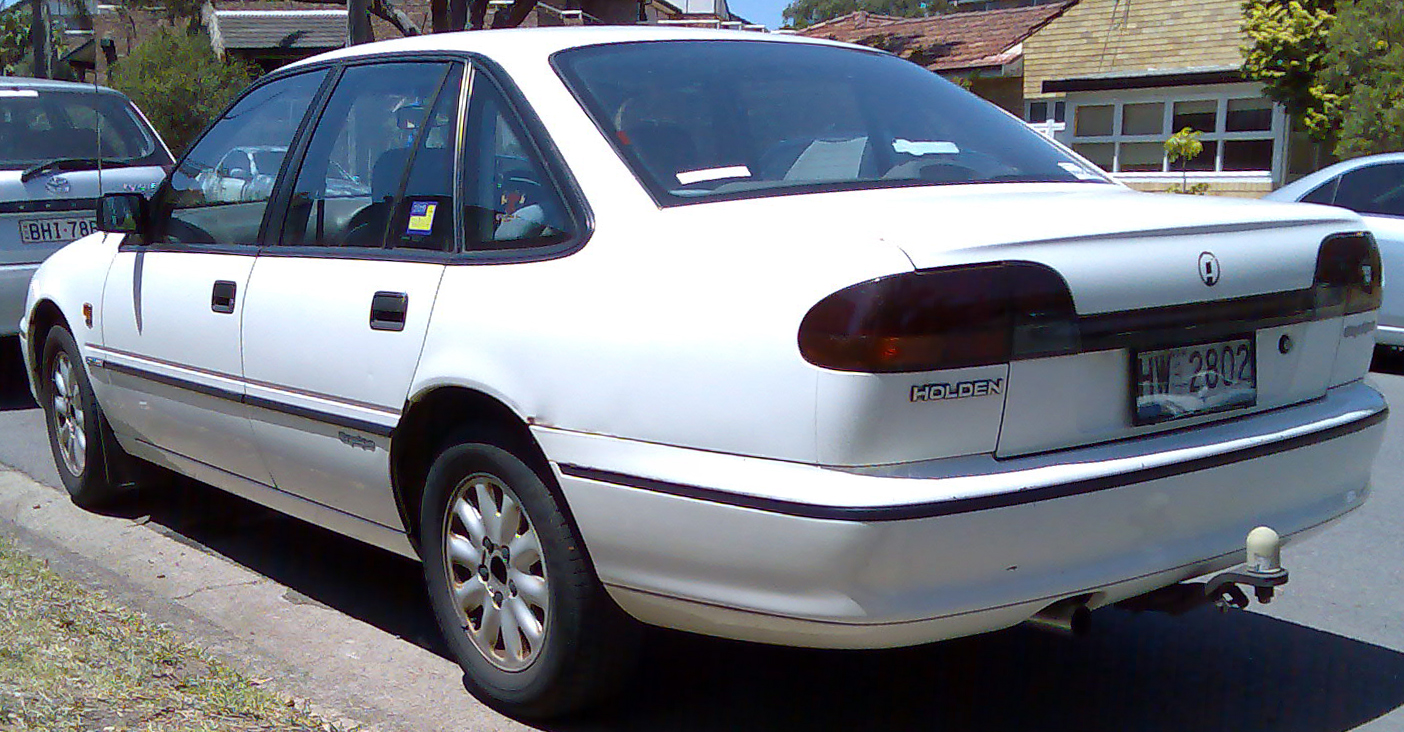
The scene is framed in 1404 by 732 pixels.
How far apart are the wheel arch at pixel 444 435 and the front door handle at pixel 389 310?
23cm

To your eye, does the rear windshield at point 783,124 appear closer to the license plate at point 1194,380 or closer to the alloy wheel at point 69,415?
the license plate at point 1194,380

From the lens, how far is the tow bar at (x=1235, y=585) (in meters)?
3.15

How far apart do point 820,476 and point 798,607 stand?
288 mm

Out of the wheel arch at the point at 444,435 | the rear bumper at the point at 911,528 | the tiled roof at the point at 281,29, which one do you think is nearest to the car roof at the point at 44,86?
the wheel arch at the point at 444,435

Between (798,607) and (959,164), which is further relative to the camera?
(959,164)

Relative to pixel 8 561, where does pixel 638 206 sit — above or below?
above

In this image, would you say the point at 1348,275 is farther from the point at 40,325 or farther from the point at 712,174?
the point at 40,325

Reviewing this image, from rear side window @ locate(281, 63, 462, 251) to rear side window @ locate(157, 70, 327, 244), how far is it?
0.20 metres

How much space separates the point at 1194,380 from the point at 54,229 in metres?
6.82

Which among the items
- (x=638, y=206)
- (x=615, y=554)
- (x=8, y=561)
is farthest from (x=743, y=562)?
(x=8, y=561)

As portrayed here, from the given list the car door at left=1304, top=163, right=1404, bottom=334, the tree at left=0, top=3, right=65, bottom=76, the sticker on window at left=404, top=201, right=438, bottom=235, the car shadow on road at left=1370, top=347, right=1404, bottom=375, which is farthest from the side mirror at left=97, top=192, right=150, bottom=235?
the tree at left=0, top=3, right=65, bottom=76

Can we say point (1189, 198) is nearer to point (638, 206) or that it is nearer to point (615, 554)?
point (638, 206)

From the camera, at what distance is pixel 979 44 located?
3186 cm

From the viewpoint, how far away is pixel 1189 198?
3.62 m
